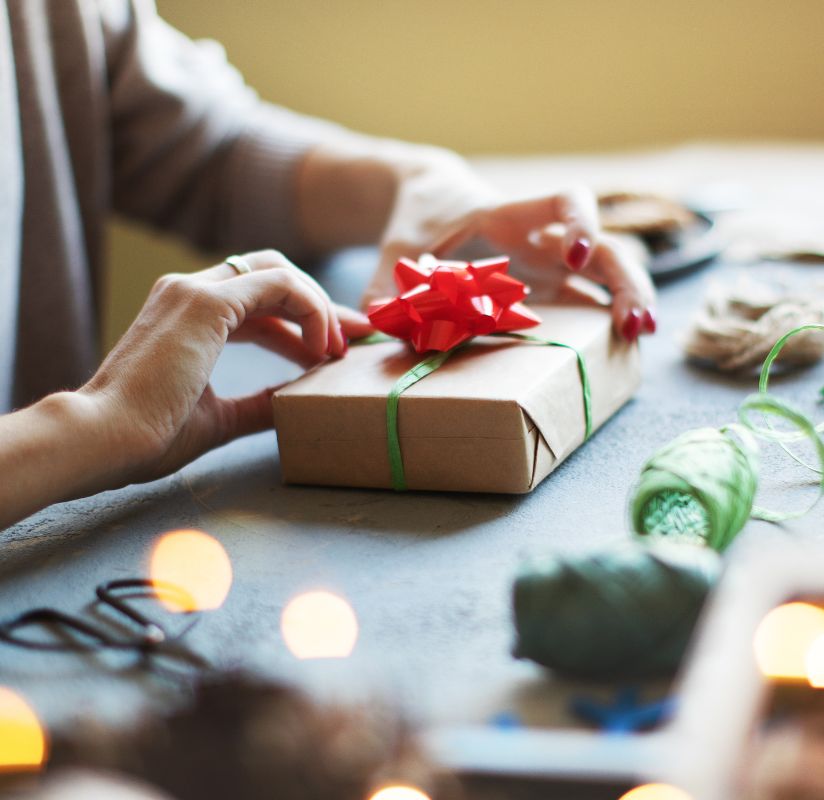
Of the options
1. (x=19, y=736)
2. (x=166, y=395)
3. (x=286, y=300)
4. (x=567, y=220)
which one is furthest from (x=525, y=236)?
(x=19, y=736)

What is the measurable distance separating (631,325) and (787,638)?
43 cm

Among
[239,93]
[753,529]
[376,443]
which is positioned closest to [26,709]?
[376,443]

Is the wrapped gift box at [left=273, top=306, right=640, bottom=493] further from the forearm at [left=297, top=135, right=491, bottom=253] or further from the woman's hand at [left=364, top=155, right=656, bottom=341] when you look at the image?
the forearm at [left=297, top=135, right=491, bottom=253]

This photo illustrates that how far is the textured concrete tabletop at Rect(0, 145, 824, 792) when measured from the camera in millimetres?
438

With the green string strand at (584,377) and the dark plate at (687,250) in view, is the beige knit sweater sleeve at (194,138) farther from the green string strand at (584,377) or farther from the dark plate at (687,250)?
the green string strand at (584,377)

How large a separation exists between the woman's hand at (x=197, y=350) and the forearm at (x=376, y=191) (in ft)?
0.82

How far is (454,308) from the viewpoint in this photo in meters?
0.69

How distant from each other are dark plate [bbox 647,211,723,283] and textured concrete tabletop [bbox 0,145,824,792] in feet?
0.92

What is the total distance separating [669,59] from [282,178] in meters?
1.34

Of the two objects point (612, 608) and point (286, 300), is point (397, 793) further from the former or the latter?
point (286, 300)

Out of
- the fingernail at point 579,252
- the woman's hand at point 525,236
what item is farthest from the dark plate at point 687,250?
the fingernail at point 579,252

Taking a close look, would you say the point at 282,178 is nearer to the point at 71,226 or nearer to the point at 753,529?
the point at 71,226

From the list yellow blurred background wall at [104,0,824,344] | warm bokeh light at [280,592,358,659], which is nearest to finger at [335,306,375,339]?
warm bokeh light at [280,592,358,659]

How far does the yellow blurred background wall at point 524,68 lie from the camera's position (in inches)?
85.3
